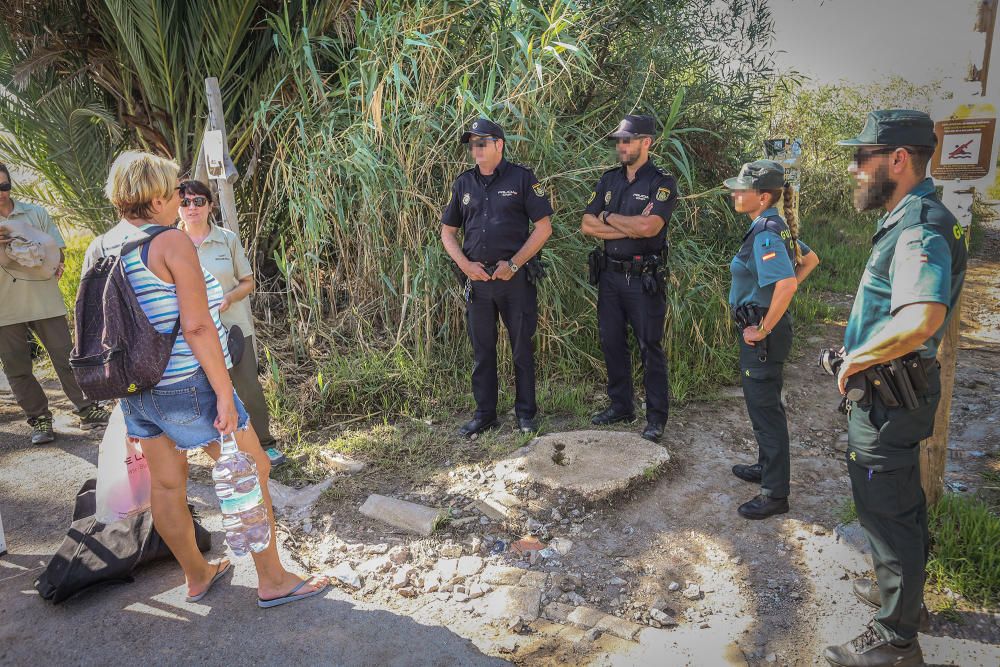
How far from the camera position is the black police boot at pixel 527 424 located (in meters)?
4.24

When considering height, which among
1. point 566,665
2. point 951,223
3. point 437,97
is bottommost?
point 566,665

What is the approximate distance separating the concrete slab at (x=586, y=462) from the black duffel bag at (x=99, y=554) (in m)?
1.68

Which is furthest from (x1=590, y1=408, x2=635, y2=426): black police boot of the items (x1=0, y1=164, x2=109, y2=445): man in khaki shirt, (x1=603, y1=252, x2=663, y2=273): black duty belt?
(x1=0, y1=164, x2=109, y2=445): man in khaki shirt

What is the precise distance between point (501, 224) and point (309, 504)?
191 centimetres

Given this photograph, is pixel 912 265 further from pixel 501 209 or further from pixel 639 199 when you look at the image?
pixel 501 209

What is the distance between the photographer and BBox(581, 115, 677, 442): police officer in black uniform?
3.91 meters

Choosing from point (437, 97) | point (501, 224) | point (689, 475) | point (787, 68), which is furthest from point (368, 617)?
point (787, 68)

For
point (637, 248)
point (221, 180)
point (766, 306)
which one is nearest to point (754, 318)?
point (766, 306)

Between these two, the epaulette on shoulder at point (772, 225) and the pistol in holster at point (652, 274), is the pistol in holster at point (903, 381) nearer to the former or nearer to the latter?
the epaulette on shoulder at point (772, 225)

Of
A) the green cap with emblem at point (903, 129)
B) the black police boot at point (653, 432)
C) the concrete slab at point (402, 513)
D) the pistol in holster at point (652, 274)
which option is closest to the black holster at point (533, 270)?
the pistol in holster at point (652, 274)

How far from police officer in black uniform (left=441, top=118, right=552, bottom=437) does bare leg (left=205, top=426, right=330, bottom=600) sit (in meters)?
1.65

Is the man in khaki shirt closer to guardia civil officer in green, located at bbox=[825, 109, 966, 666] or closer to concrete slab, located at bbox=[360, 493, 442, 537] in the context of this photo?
concrete slab, located at bbox=[360, 493, 442, 537]

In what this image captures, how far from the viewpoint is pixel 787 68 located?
6.61 m

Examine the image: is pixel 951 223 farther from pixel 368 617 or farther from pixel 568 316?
pixel 568 316
